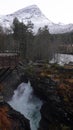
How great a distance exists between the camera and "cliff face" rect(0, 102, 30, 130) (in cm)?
2595

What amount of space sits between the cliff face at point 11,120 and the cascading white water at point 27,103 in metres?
2.17

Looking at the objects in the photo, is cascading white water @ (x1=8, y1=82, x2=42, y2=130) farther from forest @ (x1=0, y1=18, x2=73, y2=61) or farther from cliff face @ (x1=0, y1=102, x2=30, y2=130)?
forest @ (x1=0, y1=18, x2=73, y2=61)

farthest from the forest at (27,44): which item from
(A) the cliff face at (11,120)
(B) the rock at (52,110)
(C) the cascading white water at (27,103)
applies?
(A) the cliff face at (11,120)

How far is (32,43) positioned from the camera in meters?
63.8

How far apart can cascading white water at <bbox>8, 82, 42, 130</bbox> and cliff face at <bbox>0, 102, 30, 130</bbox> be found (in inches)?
85.4

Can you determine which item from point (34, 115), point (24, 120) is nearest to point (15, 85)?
point (34, 115)

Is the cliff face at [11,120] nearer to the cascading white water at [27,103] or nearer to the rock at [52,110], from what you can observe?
the cascading white water at [27,103]

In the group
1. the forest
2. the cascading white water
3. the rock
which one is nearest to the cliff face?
the cascading white water

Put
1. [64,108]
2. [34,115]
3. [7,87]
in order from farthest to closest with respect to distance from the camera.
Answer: [7,87] < [34,115] < [64,108]

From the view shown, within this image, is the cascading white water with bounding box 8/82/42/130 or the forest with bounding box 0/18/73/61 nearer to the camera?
the cascading white water with bounding box 8/82/42/130

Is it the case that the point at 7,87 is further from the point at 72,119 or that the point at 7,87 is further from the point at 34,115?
the point at 72,119

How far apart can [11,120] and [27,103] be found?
8462 millimetres

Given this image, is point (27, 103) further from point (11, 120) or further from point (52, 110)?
point (11, 120)

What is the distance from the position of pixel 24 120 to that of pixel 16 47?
1693 inches
